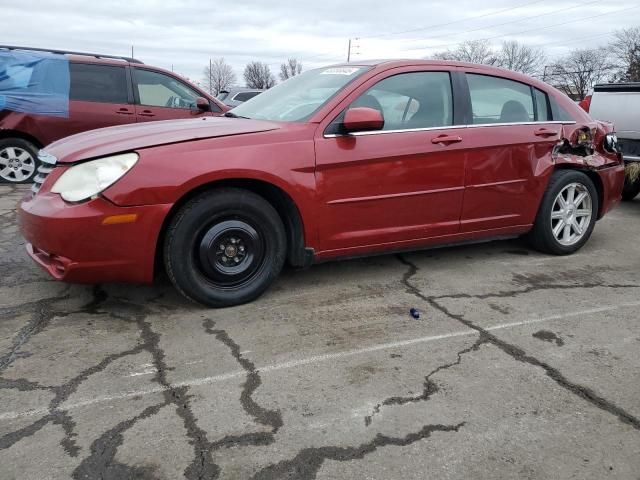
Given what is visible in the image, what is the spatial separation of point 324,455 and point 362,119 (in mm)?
2117

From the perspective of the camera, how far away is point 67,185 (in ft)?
10.3

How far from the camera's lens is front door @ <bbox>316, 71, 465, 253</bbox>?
11.9 feet

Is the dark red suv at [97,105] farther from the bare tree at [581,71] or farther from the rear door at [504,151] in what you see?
the bare tree at [581,71]

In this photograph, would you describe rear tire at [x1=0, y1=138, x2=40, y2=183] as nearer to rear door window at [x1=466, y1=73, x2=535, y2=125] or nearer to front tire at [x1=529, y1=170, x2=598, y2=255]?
rear door window at [x1=466, y1=73, x2=535, y2=125]

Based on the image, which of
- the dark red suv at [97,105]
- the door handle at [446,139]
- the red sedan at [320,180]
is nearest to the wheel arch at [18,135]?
the dark red suv at [97,105]

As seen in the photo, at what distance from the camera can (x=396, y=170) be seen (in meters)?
3.80

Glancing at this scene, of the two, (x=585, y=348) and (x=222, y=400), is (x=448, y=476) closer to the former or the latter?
(x=222, y=400)

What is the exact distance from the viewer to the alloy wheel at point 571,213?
468 centimetres

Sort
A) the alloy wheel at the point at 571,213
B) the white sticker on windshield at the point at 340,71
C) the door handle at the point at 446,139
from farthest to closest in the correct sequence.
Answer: the alloy wheel at the point at 571,213
the white sticker on windshield at the point at 340,71
the door handle at the point at 446,139

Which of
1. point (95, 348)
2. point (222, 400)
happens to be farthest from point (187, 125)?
point (222, 400)

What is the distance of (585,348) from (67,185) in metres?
3.03

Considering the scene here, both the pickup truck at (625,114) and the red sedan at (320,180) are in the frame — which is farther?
the pickup truck at (625,114)

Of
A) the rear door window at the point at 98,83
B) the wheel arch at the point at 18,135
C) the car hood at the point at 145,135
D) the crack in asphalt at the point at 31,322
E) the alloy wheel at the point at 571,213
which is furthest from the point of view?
the rear door window at the point at 98,83

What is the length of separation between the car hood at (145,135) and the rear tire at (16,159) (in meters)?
4.08
